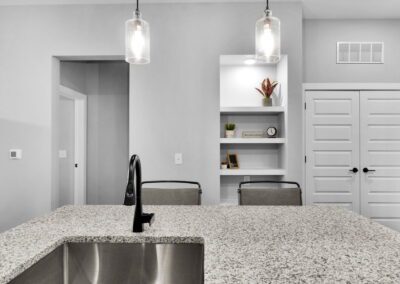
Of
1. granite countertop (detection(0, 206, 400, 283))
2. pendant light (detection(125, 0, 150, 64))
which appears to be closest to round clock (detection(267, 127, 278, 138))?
granite countertop (detection(0, 206, 400, 283))

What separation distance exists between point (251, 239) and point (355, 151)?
Answer: 118 inches

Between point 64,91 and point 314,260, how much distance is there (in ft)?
12.5

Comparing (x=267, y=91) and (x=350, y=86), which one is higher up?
(x=350, y=86)

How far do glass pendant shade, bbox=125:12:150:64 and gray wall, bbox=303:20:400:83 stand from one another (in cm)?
260

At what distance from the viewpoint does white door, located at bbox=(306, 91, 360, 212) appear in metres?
3.66

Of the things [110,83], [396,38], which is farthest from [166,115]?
[396,38]

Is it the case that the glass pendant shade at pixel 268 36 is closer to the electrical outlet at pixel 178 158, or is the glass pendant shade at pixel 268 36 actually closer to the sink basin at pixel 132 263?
the sink basin at pixel 132 263

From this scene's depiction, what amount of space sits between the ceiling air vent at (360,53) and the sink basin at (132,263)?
336cm

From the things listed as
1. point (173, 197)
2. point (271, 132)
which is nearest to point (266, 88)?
point (271, 132)

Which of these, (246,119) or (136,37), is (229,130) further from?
(136,37)

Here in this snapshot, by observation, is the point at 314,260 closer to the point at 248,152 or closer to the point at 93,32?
the point at 248,152

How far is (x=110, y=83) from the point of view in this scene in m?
4.73

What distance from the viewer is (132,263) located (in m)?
1.25

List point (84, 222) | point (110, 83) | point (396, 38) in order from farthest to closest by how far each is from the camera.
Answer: point (110, 83) → point (396, 38) → point (84, 222)
